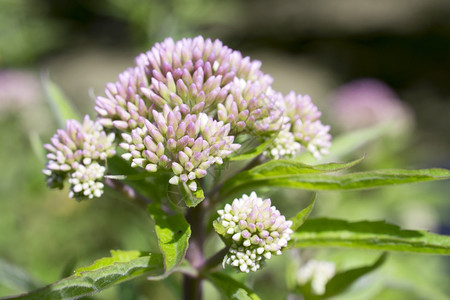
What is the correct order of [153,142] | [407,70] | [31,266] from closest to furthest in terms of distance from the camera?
[153,142] < [31,266] < [407,70]

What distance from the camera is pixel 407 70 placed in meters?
10.4

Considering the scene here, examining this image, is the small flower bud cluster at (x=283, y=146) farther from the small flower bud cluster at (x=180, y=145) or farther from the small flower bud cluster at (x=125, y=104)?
the small flower bud cluster at (x=125, y=104)

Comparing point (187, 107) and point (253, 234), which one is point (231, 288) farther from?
point (187, 107)

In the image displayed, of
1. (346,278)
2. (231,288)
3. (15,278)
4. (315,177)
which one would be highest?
(315,177)

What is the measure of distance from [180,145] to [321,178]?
522 mm

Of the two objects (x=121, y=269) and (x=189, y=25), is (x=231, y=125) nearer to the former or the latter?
(x=121, y=269)

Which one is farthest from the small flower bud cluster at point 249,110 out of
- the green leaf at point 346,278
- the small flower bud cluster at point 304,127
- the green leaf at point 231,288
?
the green leaf at point 346,278

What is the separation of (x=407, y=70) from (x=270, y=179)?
979cm

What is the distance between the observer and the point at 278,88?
987cm

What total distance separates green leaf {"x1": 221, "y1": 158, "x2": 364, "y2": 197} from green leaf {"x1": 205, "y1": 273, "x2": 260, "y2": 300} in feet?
0.97

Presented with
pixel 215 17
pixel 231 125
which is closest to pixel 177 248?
pixel 231 125

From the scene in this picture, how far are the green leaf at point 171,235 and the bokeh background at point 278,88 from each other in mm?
592

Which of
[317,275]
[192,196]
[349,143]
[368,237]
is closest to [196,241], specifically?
[192,196]

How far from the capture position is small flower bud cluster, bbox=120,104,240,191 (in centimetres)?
139
